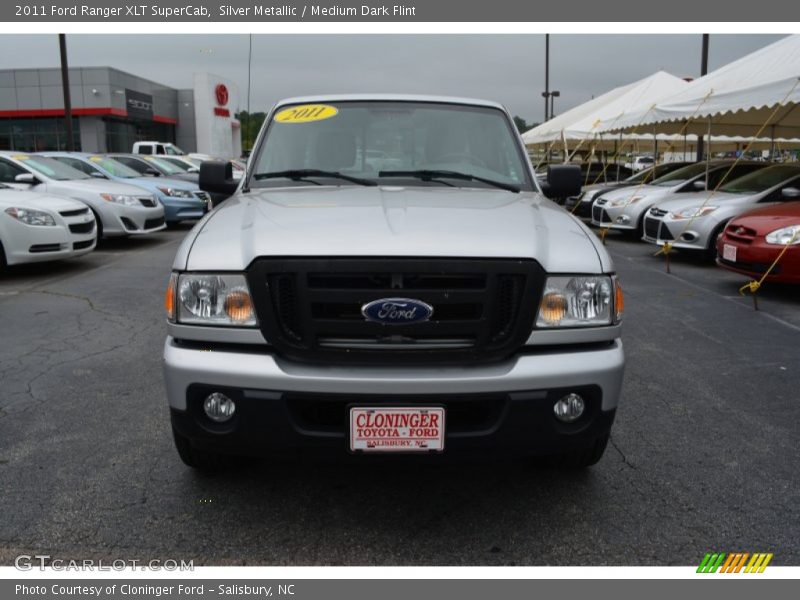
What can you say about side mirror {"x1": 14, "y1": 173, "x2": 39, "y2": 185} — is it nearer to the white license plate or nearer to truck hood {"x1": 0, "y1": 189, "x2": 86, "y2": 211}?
truck hood {"x1": 0, "y1": 189, "x2": 86, "y2": 211}

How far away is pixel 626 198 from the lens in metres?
13.6

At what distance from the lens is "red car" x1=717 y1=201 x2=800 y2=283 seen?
732 cm

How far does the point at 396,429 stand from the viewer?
8.03 feet

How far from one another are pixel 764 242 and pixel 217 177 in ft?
19.8

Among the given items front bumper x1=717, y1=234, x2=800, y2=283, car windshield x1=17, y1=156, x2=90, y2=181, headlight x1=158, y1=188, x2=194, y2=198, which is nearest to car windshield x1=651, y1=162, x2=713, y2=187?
front bumper x1=717, y1=234, x2=800, y2=283

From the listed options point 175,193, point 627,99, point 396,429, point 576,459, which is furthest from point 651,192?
point 396,429

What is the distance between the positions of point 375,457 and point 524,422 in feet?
1.79

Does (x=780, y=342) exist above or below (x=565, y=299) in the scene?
below

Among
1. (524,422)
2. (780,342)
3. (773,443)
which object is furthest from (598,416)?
(780,342)

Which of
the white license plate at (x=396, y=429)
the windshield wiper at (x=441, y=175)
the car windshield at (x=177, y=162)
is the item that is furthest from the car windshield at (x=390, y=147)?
the car windshield at (x=177, y=162)

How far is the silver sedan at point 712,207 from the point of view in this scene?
10008 millimetres

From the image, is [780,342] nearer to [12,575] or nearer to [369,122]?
[369,122]

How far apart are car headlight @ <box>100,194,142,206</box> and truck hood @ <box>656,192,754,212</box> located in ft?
27.5

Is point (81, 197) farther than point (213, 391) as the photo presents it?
Yes
